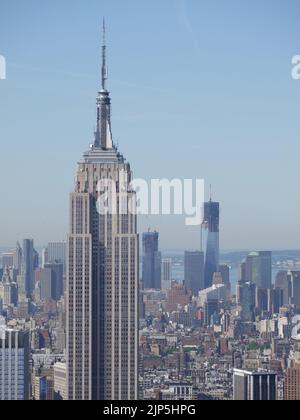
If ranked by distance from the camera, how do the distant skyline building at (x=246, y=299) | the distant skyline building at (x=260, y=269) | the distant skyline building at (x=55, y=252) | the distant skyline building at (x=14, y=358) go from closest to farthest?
the distant skyline building at (x=14, y=358) → the distant skyline building at (x=260, y=269) → the distant skyline building at (x=55, y=252) → the distant skyline building at (x=246, y=299)

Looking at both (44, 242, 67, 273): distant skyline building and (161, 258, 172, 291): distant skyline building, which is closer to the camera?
(161, 258, 172, 291): distant skyline building

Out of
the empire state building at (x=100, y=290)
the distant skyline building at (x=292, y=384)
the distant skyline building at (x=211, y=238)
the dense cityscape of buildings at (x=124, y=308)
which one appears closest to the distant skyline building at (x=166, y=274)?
the dense cityscape of buildings at (x=124, y=308)

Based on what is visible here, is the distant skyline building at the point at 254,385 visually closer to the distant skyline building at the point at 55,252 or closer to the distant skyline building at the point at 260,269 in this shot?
the distant skyline building at the point at 260,269

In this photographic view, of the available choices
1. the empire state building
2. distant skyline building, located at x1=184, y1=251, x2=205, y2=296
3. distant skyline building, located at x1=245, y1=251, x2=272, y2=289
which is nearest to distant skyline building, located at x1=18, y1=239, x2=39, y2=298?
the empire state building

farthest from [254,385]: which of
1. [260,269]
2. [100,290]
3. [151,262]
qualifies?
[100,290]

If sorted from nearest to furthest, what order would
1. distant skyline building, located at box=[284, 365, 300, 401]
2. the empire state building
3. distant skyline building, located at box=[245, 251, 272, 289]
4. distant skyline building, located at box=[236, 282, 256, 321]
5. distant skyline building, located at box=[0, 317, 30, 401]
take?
1. distant skyline building, located at box=[284, 365, 300, 401]
2. distant skyline building, located at box=[0, 317, 30, 401]
3. distant skyline building, located at box=[245, 251, 272, 289]
4. the empire state building
5. distant skyline building, located at box=[236, 282, 256, 321]

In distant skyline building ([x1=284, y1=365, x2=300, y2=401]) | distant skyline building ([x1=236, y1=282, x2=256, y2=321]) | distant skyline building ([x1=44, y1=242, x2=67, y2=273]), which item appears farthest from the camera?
distant skyline building ([x1=236, y1=282, x2=256, y2=321])

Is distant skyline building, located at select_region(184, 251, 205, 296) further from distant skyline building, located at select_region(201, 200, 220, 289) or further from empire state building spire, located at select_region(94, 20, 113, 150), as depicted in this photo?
empire state building spire, located at select_region(94, 20, 113, 150)

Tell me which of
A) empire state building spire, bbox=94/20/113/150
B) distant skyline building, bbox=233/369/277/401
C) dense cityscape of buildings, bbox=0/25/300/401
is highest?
empire state building spire, bbox=94/20/113/150

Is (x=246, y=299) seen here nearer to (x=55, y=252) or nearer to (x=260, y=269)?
(x=260, y=269)
